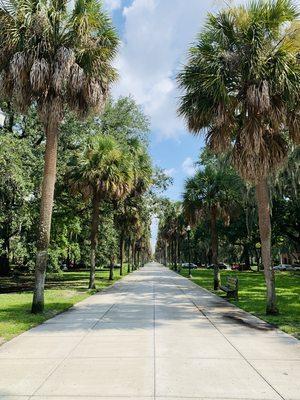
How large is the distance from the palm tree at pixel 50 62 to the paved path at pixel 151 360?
4082 millimetres

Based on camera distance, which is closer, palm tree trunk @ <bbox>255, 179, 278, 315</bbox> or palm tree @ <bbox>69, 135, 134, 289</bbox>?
palm tree trunk @ <bbox>255, 179, 278, 315</bbox>

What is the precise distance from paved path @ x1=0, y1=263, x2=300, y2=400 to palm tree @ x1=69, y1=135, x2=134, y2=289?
37.2ft

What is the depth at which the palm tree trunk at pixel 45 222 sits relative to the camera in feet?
44.5

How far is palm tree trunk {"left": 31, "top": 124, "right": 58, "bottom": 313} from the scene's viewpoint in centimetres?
1355

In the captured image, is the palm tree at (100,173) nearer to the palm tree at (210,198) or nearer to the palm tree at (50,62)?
the palm tree at (210,198)

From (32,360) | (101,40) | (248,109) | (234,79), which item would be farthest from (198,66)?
(32,360)

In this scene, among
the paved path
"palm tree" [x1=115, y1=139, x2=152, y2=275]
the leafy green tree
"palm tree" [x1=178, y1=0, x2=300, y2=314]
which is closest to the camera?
the paved path

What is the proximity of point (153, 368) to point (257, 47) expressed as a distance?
9.46 meters

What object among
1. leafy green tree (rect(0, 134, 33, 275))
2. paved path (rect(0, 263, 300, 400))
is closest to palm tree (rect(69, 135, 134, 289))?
leafy green tree (rect(0, 134, 33, 275))

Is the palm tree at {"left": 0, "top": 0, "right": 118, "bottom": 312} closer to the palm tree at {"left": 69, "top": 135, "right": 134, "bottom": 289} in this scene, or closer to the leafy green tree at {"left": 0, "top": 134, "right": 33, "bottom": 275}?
the leafy green tree at {"left": 0, "top": 134, "right": 33, "bottom": 275}

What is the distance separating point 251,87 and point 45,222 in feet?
24.5

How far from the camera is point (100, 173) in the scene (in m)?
23.2

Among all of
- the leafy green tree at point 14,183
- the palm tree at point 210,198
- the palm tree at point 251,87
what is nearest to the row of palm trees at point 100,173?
the leafy green tree at point 14,183

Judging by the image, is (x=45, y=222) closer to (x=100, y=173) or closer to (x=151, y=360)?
(x=151, y=360)
